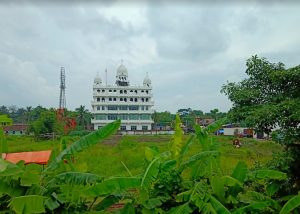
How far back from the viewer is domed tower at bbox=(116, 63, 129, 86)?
58.5 meters

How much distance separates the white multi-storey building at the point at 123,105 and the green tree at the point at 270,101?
49153 mm

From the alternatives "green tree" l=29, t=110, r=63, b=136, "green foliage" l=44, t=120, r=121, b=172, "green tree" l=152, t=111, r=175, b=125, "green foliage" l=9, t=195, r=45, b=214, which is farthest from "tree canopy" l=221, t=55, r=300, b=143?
"green tree" l=152, t=111, r=175, b=125

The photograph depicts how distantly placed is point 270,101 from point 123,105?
50.7 meters

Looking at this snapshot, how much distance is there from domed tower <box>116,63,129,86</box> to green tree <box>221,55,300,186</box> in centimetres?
5202

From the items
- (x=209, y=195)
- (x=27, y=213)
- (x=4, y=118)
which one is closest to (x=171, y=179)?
(x=209, y=195)

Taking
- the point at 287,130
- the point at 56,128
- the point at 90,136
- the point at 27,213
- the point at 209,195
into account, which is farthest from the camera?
the point at 56,128

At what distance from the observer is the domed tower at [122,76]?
58.5m

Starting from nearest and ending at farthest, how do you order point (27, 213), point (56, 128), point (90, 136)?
1. point (27, 213)
2. point (90, 136)
3. point (56, 128)

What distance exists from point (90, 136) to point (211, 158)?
6.05 ft

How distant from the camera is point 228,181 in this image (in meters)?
4.98

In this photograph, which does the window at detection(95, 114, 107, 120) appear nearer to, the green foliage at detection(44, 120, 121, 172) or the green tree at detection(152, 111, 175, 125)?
the green tree at detection(152, 111, 175, 125)

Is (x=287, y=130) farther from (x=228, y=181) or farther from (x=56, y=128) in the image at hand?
(x=56, y=128)

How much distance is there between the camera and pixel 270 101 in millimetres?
6469

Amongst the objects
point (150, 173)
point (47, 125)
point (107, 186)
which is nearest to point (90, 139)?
point (107, 186)
